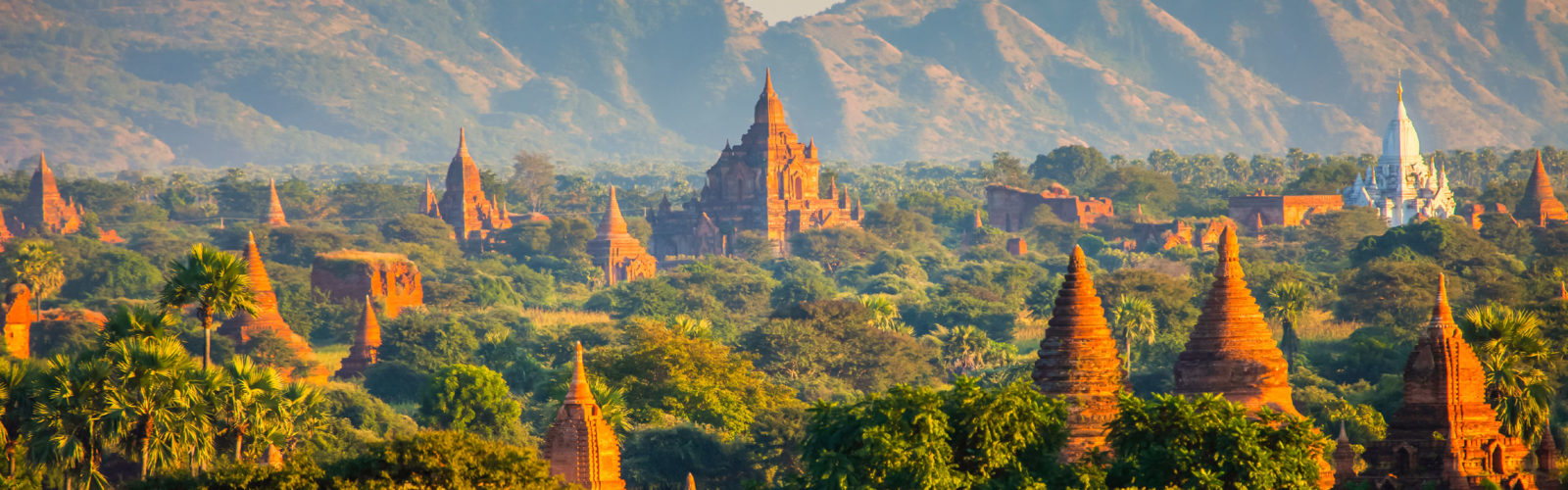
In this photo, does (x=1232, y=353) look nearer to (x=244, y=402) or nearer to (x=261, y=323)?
(x=244, y=402)

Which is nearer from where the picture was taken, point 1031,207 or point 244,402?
point 244,402

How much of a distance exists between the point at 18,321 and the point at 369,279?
92.5ft

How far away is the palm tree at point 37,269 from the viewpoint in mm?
94500

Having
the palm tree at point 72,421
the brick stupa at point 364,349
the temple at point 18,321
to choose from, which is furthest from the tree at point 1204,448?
the brick stupa at point 364,349

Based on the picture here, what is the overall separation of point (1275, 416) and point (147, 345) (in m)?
19.0

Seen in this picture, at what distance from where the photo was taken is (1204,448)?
31.2 metres

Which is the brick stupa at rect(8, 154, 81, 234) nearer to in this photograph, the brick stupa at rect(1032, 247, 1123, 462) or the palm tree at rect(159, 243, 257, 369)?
the palm tree at rect(159, 243, 257, 369)

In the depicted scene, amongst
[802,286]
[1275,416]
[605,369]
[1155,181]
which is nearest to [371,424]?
[605,369]

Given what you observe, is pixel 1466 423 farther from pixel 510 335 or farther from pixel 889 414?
pixel 510 335

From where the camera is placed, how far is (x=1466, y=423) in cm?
3725

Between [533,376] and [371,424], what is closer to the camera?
[371,424]

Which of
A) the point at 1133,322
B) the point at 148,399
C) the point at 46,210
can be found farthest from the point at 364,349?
the point at 46,210

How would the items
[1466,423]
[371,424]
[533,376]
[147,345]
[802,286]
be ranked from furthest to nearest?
[802,286]
[533,376]
[371,424]
[147,345]
[1466,423]

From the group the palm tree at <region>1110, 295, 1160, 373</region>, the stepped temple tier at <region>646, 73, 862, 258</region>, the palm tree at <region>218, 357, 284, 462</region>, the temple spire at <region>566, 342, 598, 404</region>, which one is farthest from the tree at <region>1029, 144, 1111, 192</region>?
the temple spire at <region>566, 342, 598, 404</region>
